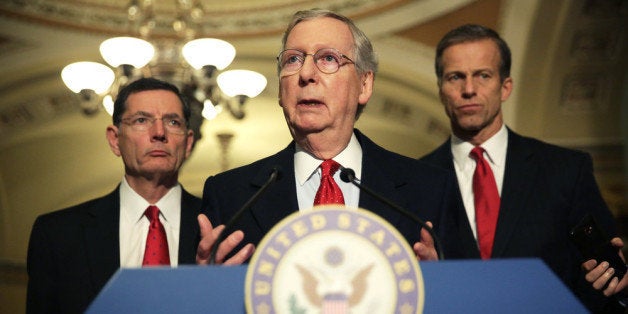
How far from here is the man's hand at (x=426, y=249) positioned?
1650 mm

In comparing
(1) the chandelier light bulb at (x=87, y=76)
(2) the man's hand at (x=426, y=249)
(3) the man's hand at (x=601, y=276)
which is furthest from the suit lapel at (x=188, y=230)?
(1) the chandelier light bulb at (x=87, y=76)

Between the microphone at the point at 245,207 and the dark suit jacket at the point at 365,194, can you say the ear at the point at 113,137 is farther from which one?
the microphone at the point at 245,207

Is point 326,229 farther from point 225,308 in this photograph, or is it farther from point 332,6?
point 332,6

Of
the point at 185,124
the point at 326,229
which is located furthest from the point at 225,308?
the point at 185,124

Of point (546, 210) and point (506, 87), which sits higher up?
point (506, 87)

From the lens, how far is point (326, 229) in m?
1.31

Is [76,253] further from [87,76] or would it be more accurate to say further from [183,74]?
[183,74]

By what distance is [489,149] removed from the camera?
2676 millimetres

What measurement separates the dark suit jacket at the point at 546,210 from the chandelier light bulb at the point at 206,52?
12.4 feet

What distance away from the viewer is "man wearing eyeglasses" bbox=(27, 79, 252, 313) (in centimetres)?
250

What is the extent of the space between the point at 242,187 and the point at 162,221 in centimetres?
77

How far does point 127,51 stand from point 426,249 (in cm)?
454

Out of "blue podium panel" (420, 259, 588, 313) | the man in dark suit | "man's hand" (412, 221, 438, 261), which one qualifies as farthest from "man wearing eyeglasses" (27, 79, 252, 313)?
"blue podium panel" (420, 259, 588, 313)

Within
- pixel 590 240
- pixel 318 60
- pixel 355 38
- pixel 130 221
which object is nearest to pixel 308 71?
pixel 318 60
